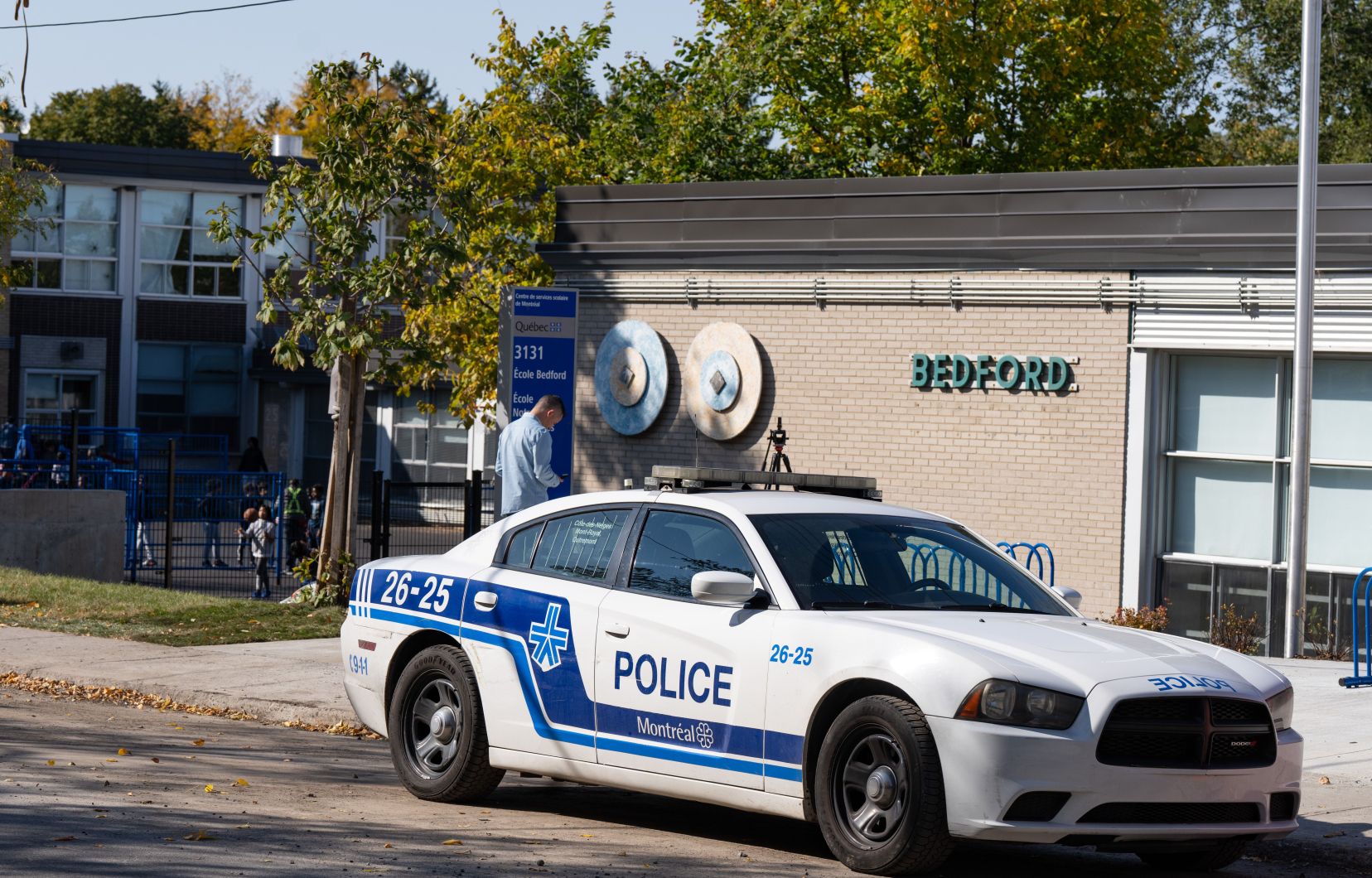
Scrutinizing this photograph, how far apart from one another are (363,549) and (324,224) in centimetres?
962

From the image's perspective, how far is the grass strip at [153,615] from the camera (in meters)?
15.1

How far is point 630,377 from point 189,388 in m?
25.3

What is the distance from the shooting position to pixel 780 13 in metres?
27.4

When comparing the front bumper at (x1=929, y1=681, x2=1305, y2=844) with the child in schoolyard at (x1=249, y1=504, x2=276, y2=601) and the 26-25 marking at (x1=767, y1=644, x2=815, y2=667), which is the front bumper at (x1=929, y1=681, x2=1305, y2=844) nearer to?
the 26-25 marking at (x1=767, y1=644, x2=815, y2=667)

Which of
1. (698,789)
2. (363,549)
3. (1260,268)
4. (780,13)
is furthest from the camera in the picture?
(780,13)

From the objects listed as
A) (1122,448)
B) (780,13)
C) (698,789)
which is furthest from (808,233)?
(698,789)

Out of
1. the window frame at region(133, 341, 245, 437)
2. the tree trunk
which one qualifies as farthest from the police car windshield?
the window frame at region(133, 341, 245, 437)

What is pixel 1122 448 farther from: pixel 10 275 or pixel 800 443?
pixel 10 275

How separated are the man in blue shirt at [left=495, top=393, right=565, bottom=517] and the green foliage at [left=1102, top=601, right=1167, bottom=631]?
5.14m

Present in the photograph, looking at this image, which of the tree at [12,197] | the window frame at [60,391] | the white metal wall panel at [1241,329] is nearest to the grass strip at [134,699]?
the white metal wall panel at [1241,329]

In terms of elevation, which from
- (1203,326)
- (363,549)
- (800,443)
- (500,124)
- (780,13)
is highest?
(780,13)

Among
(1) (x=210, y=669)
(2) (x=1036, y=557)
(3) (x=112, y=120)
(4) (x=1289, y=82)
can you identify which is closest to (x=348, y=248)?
(1) (x=210, y=669)

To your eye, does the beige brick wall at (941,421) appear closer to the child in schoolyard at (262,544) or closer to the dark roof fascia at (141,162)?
the child in schoolyard at (262,544)

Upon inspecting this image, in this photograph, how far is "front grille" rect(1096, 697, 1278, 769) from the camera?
653cm
